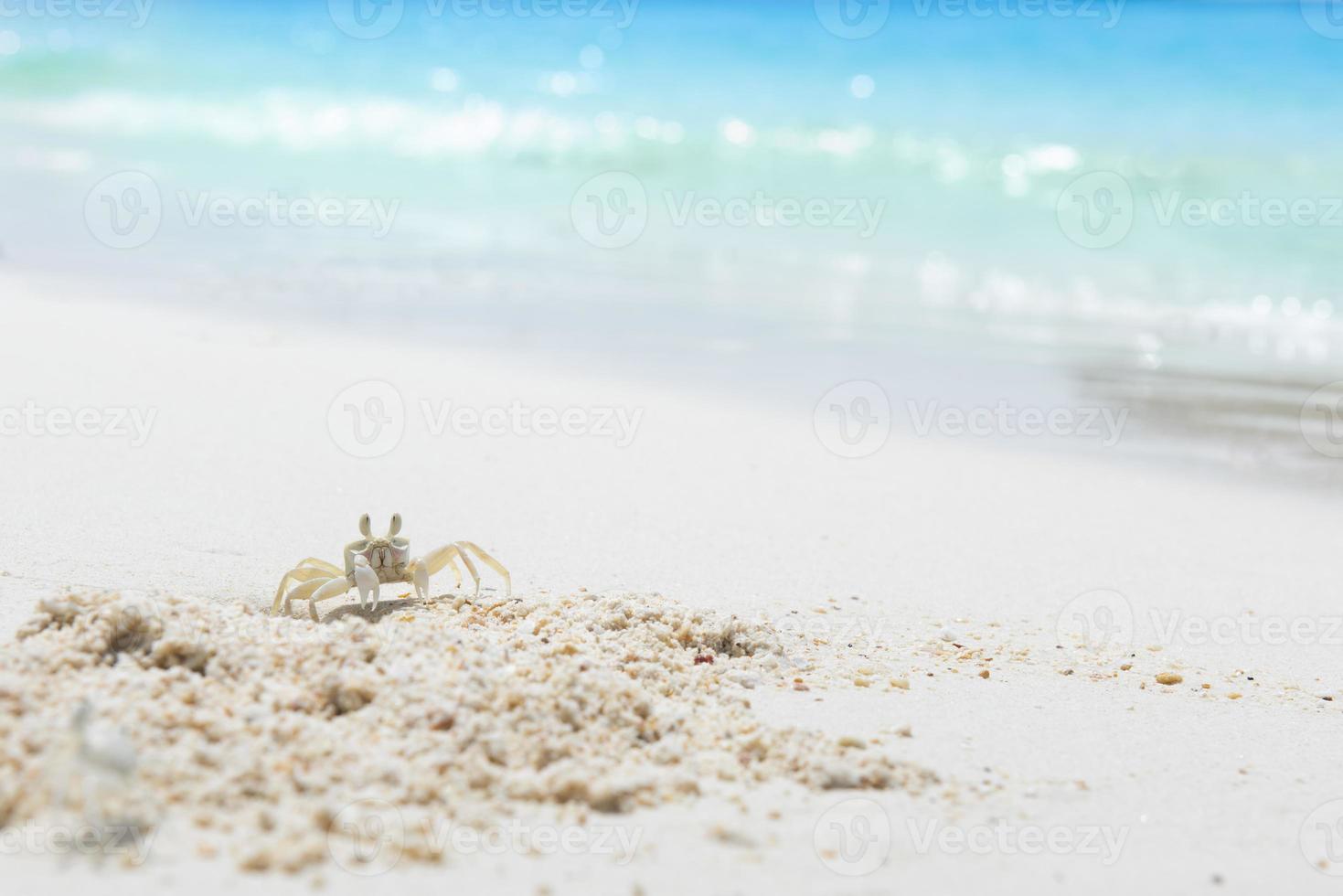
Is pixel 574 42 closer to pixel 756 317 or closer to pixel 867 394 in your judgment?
pixel 756 317

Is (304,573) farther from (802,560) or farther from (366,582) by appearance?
(802,560)

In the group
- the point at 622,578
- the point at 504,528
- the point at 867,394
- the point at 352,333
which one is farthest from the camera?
the point at 352,333

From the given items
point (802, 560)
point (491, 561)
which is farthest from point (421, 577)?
point (802, 560)

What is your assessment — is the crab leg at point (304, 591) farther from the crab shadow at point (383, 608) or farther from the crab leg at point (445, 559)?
the crab leg at point (445, 559)

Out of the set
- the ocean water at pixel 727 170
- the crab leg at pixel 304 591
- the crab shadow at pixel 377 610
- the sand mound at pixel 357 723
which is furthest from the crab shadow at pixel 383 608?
the ocean water at pixel 727 170

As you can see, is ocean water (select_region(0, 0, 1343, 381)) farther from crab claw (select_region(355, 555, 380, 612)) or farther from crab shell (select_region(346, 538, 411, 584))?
crab claw (select_region(355, 555, 380, 612))

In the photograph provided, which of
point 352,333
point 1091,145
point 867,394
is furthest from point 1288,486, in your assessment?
point 1091,145
